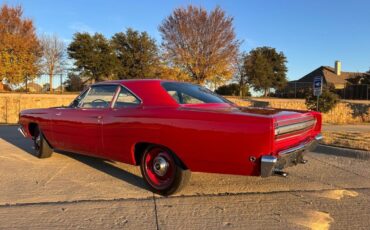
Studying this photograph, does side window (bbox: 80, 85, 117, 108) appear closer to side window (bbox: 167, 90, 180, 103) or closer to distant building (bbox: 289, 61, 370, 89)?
side window (bbox: 167, 90, 180, 103)

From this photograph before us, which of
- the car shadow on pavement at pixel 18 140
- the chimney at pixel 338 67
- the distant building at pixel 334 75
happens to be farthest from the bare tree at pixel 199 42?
the chimney at pixel 338 67

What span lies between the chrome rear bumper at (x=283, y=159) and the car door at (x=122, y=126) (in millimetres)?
1621

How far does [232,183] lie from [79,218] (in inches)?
84.9

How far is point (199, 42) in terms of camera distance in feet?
103

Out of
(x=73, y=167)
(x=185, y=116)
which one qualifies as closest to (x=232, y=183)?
A: (x=185, y=116)

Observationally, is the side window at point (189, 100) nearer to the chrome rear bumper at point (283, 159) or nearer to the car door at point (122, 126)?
the car door at point (122, 126)

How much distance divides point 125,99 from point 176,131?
1106mm

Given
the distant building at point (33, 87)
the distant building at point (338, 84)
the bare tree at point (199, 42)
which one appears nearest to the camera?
the distant building at point (33, 87)

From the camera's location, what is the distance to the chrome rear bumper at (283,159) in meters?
3.98

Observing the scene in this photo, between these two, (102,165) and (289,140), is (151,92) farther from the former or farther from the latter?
(102,165)

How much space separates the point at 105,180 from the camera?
5527mm

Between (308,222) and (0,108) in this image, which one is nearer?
(308,222)

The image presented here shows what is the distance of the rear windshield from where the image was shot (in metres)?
5.10

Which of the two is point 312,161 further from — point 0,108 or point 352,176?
point 0,108
